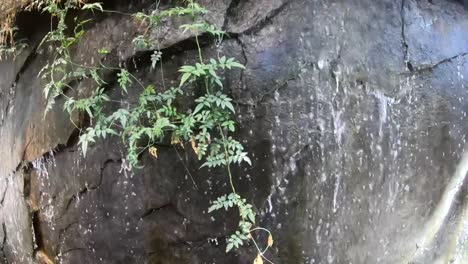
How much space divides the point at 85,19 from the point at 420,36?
1619 mm

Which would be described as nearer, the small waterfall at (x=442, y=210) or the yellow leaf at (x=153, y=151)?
the yellow leaf at (x=153, y=151)

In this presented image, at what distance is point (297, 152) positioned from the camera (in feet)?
6.83

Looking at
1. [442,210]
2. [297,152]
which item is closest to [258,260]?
[297,152]

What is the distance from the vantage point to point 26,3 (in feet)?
8.43

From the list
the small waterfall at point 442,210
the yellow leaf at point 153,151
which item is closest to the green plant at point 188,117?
the yellow leaf at point 153,151

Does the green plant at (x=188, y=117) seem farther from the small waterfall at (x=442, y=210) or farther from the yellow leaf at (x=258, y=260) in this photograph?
the small waterfall at (x=442, y=210)

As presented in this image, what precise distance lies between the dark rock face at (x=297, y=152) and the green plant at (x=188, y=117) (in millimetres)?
60

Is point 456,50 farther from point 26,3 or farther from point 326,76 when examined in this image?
point 26,3

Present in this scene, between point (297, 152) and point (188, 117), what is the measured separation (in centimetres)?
47

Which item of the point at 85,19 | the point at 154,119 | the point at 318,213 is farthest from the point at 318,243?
the point at 85,19

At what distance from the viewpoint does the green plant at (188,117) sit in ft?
6.56

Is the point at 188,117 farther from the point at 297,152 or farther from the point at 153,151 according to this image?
the point at 297,152

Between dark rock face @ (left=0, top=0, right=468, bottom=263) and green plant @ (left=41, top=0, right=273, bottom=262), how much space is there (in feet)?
0.20

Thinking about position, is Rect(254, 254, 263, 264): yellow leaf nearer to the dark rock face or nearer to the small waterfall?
the dark rock face
